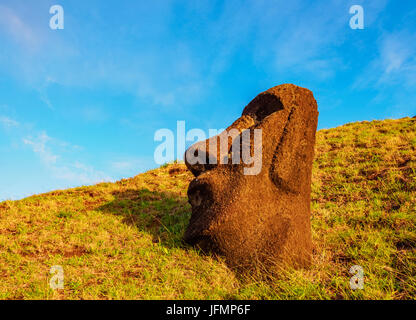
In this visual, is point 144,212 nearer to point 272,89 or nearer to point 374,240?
point 272,89

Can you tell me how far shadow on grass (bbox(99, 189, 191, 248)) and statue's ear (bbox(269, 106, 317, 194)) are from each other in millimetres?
2536

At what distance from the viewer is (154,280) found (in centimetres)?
450

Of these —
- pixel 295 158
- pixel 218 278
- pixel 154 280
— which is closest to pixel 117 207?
pixel 154 280

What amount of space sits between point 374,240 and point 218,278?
11.1 ft

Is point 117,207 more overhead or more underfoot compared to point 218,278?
more overhead

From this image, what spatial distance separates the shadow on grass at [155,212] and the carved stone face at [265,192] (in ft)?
3.79

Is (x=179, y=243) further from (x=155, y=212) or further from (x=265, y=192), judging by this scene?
(x=155, y=212)

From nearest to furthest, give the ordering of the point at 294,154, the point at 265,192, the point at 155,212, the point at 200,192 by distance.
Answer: the point at 265,192
the point at 294,154
the point at 200,192
the point at 155,212

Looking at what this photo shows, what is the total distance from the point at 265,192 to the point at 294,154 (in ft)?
3.29

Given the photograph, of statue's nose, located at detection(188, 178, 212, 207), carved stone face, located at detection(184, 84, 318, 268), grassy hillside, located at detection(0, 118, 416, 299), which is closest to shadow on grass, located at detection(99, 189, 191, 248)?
grassy hillside, located at detection(0, 118, 416, 299)

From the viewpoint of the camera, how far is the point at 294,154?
5.26 metres

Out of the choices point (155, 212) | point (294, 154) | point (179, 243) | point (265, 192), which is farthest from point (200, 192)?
point (155, 212)

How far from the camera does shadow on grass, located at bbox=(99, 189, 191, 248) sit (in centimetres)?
647

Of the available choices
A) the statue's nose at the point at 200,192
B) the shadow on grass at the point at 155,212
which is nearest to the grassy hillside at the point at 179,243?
the shadow on grass at the point at 155,212
